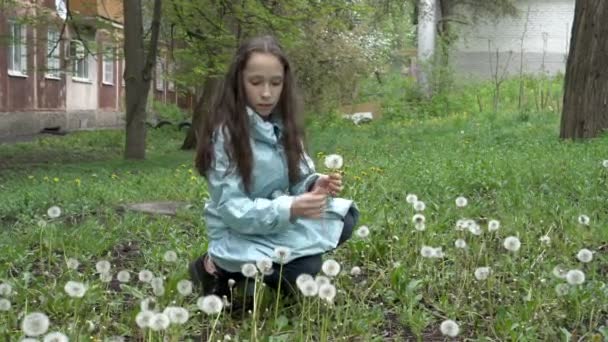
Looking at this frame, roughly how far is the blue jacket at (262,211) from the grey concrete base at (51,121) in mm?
18921

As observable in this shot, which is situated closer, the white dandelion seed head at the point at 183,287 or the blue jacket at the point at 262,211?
the white dandelion seed head at the point at 183,287

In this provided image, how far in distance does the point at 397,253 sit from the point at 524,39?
36.0m

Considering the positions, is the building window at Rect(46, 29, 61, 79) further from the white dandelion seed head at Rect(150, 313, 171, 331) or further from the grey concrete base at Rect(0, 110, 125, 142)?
the white dandelion seed head at Rect(150, 313, 171, 331)

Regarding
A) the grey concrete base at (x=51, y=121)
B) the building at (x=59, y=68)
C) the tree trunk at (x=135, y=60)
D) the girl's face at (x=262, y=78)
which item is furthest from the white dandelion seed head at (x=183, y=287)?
the grey concrete base at (x=51, y=121)

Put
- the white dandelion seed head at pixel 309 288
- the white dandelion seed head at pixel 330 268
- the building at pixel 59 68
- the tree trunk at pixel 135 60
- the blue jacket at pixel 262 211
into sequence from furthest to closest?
the building at pixel 59 68 → the tree trunk at pixel 135 60 → the blue jacket at pixel 262 211 → the white dandelion seed head at pixel 330 268 → the white dandelion seed head at pixel 309 288

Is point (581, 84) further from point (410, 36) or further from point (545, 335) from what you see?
point (410, 36)

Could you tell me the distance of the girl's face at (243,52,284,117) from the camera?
11.6 ft

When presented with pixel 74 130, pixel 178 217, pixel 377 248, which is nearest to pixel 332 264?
pixel 377 248

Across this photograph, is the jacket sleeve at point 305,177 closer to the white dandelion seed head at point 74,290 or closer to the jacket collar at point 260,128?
the jacket collar at point 260,128

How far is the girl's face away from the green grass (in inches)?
34.5

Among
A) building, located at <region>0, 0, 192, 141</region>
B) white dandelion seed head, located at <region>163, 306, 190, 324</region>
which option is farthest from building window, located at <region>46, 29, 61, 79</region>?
white dandelion seed head, located at <region>163, 306, 190, 324</region>

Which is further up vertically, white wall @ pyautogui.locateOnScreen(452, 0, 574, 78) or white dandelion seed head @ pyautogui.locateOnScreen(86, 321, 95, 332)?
white wall @ pyautogui.locateOnScreen(452, 0, 574, 78)

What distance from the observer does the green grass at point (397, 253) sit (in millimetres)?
3422

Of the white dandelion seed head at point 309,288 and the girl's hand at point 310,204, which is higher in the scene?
the girl's hand at point 310,204
